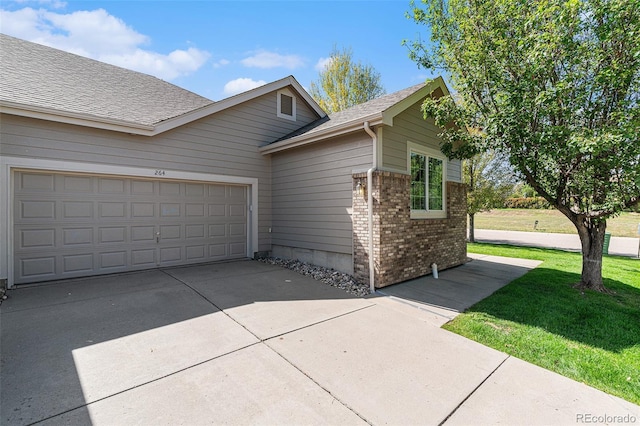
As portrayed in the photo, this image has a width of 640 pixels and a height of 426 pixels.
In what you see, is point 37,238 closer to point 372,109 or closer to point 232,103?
point 232,103

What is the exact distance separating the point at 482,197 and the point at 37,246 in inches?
608

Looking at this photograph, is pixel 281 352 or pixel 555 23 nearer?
pixel 281 352

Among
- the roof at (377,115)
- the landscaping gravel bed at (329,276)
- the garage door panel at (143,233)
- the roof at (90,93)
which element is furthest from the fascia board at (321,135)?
the garage door panel at (143,233)

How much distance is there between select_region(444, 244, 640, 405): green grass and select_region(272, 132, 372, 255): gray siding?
314cm

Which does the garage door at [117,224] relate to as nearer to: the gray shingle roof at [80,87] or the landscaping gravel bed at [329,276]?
the gray shingle roof at [80,87]

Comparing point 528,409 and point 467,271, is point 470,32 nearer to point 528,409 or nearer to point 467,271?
point 467,271

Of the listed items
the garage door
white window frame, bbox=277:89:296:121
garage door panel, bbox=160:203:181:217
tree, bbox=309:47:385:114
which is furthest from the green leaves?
tree, bbox=309:47:385:114

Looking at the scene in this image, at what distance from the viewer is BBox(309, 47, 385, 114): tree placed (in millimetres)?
17547

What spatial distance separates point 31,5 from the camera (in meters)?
6.68

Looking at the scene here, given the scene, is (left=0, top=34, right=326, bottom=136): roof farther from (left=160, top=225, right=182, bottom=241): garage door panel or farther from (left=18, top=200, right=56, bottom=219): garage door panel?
(left=160, top=225, right=182, bottom=241): garage door panel

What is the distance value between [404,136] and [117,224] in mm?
7067

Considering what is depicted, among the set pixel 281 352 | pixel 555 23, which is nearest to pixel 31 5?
pixel 281 352

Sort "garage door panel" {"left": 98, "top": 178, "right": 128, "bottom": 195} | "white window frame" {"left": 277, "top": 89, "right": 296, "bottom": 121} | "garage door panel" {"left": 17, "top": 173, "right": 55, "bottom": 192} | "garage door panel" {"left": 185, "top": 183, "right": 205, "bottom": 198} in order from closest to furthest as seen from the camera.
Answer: "garage door panel" {"left": 17, "top": 173, "right": 55, "bottom": 192} → "garage door panel" {"left": 98, "top": 178, "right": 128, "bottom": 195} → "garage door panel" {"left": 185, "top": 183, "right": 205, "bottom": 198} → "white window frame" {"left": 277, "top": 89, "right": 296, "bottom": 121}

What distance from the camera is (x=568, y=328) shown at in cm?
419
